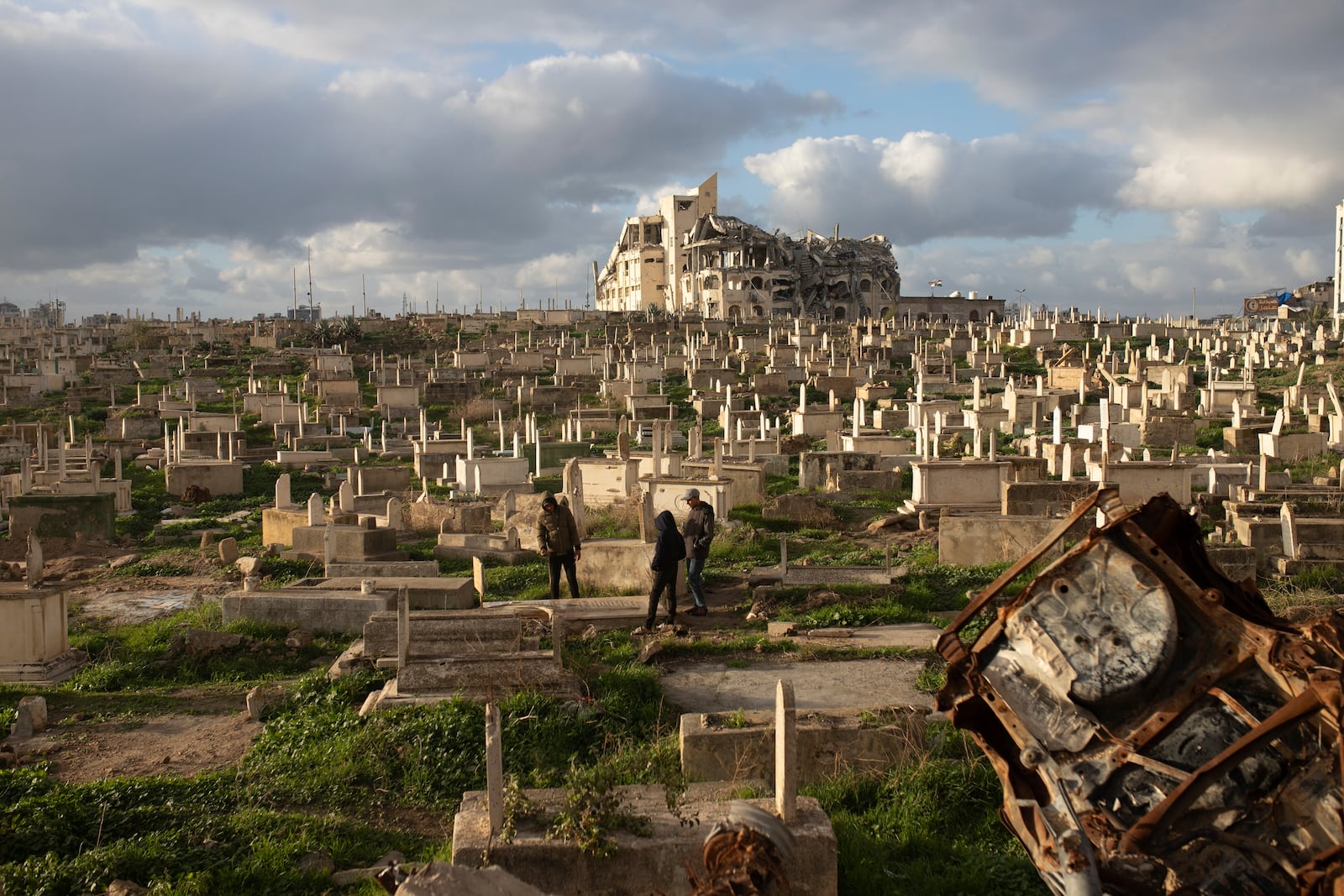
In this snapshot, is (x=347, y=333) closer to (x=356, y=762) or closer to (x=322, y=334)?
(x=322, y=334)

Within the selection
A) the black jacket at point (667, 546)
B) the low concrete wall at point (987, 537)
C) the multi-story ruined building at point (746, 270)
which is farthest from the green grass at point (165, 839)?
the multi-story ruined building at point (746, 270)

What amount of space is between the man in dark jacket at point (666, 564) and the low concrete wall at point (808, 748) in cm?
355

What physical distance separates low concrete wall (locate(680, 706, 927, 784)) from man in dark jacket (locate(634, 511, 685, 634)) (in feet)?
11.7

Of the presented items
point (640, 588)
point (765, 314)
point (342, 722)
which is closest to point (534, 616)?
point (342, 722)

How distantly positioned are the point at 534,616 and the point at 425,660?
1287 millimetres

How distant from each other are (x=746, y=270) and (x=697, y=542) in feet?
A: 215

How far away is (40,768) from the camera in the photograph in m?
7.65

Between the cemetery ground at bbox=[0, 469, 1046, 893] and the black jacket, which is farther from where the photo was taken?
the black jacket

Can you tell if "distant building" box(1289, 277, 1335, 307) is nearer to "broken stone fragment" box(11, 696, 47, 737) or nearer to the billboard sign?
the billboard sign

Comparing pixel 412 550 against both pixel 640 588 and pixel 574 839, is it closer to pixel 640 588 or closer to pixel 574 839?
pixel 640 588

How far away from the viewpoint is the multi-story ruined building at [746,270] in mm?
74875

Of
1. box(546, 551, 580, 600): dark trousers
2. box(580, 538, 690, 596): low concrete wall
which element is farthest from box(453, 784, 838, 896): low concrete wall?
box(580, 538, 690, 596): low concrete wall

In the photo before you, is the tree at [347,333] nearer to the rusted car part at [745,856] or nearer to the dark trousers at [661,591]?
the dark trousers at [661,591]

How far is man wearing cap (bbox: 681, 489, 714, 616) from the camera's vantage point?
11.5m
